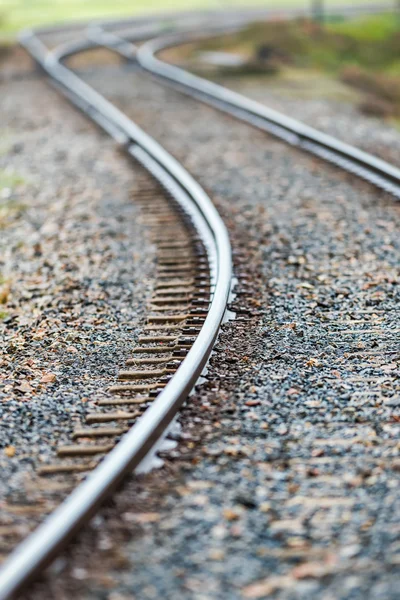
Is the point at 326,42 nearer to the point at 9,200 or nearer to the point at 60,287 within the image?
the point at 9,200

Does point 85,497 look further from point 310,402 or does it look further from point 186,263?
point 186,263

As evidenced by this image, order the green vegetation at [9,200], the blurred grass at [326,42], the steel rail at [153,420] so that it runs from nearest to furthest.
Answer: the steel rail at [153,420], the green vegetation at [9,200], the blurred grass at [326,42]

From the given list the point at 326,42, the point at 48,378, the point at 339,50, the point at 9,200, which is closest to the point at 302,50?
the point at 339,50

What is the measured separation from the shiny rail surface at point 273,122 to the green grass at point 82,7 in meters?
12.3

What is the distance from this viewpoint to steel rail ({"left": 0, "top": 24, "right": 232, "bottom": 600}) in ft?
8.77

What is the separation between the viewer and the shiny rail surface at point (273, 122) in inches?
323

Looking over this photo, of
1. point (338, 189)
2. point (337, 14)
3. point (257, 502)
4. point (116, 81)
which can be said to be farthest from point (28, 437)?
point (337, 14)

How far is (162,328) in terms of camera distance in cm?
497

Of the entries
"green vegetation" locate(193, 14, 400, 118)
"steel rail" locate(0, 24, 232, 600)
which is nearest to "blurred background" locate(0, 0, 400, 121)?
"green vegetation" locate(193, 14, 400, 118)

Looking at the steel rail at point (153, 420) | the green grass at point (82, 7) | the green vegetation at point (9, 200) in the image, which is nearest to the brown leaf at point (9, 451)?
the steel rail at point (153, 420)

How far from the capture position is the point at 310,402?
3930 millimetres

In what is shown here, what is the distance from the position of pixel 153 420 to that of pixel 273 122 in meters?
7.94

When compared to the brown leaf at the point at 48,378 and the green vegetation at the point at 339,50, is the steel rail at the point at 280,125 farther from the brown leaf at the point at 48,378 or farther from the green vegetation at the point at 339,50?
the brown leaf at the point at 48,378

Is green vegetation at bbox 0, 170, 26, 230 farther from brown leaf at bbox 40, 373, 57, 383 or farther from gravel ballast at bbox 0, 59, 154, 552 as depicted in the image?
brown leaf at bbox 40, 373, 57, 383
